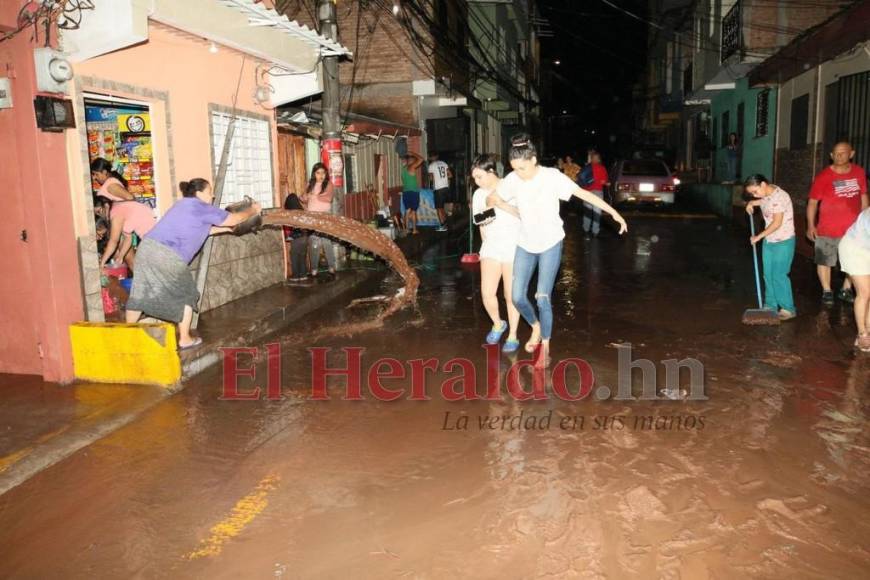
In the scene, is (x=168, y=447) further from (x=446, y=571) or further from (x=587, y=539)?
(x=587, y=539)

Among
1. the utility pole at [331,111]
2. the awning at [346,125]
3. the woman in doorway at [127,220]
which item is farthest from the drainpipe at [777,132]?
the woman in doorway at [127,220]

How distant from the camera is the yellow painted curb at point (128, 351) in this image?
5.95 meters

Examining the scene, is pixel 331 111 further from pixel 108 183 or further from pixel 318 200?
pixel 108 183

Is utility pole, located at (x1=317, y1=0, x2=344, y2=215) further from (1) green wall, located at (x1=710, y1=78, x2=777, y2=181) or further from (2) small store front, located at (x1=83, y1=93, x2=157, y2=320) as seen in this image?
(1) green wall, located at (x1=710, y1=78, x2=777, y2=181)

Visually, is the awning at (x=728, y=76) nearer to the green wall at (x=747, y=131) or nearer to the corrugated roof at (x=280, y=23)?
the green wall at (x=747, y=131)

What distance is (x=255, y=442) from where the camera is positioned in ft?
15.6

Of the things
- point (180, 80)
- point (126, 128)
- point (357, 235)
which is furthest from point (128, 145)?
point (357, 235)

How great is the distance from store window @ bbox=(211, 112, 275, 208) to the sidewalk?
1763 mm

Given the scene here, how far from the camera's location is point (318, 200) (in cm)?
1081

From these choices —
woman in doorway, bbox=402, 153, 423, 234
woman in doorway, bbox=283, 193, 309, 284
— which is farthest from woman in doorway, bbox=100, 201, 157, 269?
woman in doorway, bbox=402, 153, 423, 234

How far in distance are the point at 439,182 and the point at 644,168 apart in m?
9.92

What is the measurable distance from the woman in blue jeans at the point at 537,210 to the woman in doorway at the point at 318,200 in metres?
5.15

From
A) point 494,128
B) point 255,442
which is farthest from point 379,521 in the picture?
point 494,128

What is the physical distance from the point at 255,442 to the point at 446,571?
2098mm
